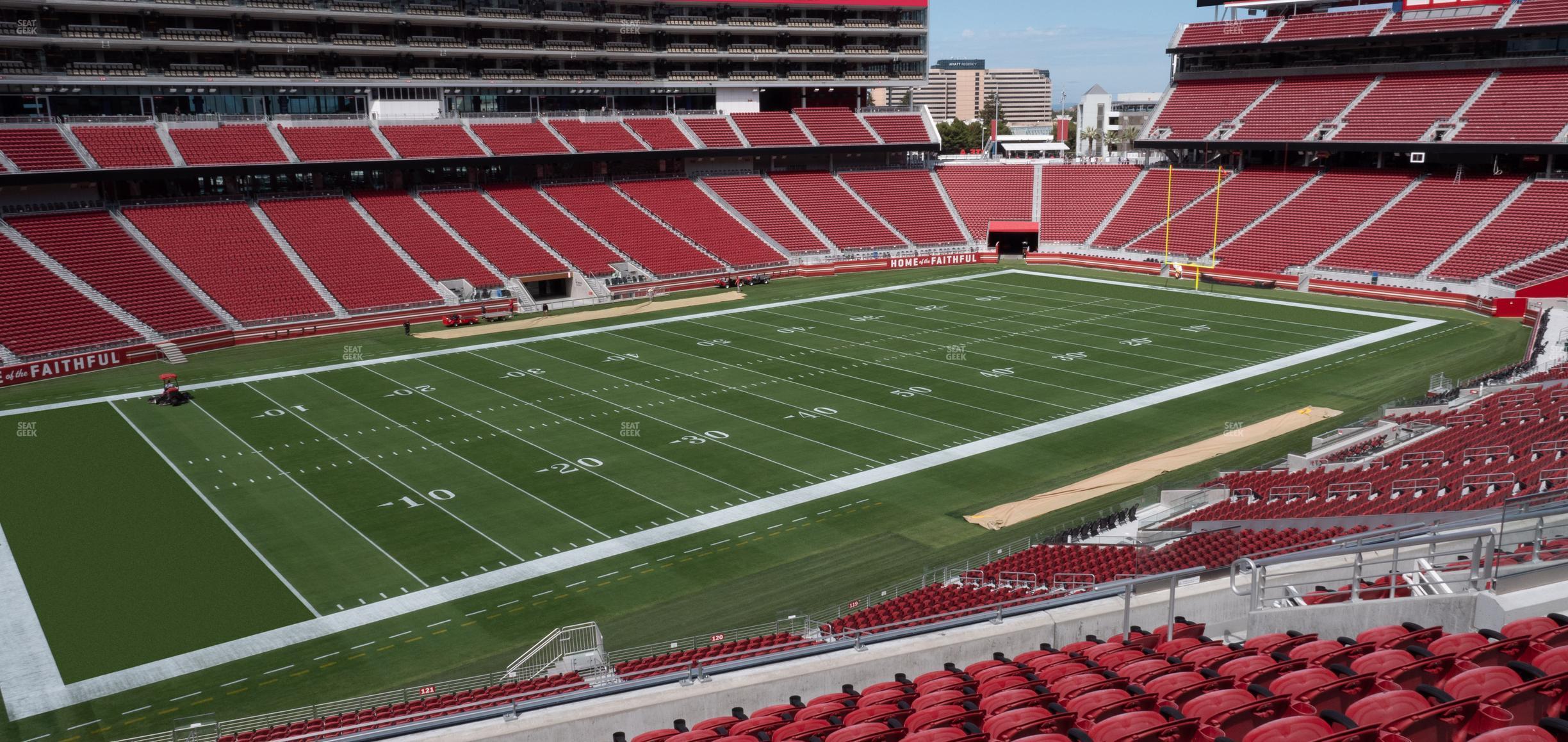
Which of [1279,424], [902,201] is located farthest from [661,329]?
[902,201]

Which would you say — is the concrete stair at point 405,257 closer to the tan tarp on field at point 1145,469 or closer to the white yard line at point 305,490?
the white yard line at point 305,490

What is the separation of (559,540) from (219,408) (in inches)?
635

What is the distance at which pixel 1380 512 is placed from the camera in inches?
621

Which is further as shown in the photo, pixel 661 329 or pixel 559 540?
pixel 661 329

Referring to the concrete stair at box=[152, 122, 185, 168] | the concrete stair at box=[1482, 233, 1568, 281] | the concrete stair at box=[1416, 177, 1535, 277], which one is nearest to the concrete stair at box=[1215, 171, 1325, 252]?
the concrete stair at box=[1416, 177, 1535, 277]

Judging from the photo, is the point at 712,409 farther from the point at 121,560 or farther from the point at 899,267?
the point at 899,267

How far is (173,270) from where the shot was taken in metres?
43.2

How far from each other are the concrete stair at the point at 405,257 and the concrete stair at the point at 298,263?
13.3ft

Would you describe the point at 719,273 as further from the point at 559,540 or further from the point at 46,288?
the point at 559,540

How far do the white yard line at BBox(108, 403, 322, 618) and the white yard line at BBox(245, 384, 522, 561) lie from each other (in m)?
1.91

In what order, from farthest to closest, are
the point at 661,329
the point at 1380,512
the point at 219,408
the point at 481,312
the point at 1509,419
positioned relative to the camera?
the point at 481,312 < the point at 661,329 < the point at 219,408 < the point at 1509,419 < the point at 1380,512

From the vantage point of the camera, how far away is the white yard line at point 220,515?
63.2 feet

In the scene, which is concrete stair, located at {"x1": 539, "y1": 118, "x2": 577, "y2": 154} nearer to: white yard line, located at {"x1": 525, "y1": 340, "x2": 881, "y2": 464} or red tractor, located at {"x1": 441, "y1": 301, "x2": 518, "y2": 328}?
red tractor, located at {"x1": 441, "y1": 301, "x2": 518, "y2": 328}

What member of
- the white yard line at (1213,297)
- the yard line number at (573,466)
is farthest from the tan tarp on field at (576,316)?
the yard line number at (573,466)
